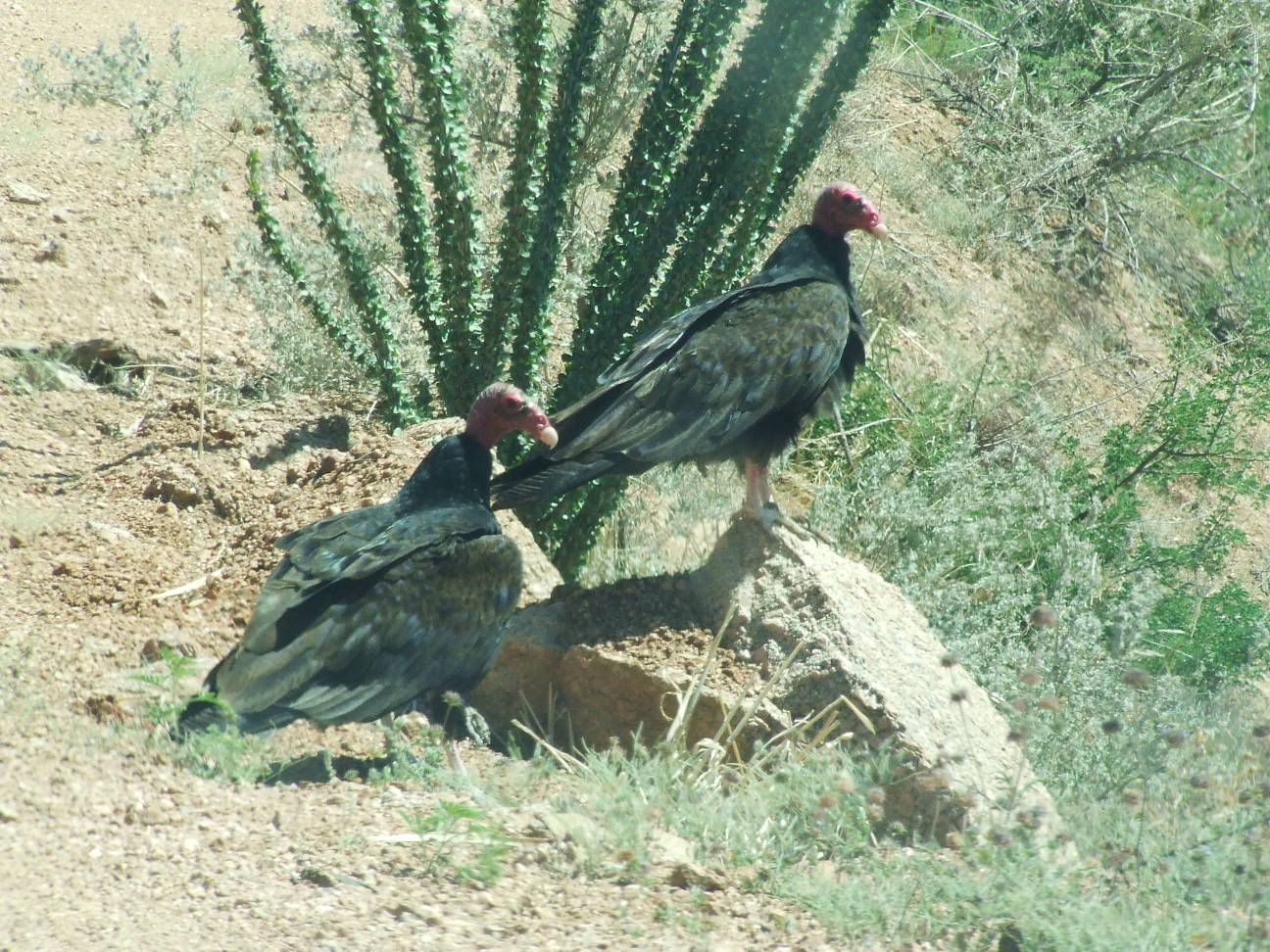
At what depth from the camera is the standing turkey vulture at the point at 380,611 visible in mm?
3740

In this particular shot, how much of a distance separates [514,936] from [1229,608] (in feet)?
16.1

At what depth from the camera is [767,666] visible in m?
4.35

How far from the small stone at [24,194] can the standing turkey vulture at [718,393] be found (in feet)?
15.0

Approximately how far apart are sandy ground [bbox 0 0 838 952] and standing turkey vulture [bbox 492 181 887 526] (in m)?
0.97

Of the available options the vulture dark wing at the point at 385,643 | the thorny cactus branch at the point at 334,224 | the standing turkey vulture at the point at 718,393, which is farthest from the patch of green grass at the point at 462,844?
the thorny cactus branch at the point at 334,224

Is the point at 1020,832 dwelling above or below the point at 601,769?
above

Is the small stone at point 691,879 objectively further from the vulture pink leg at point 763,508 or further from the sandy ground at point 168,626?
the vulture pink leg at point 763,508

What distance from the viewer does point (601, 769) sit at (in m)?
3.69

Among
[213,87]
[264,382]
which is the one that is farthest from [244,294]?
[213,87]

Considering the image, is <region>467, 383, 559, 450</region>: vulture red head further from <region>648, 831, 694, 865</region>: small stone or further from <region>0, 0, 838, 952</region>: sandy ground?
<region>648, 831, 694, 865</region>: small stone

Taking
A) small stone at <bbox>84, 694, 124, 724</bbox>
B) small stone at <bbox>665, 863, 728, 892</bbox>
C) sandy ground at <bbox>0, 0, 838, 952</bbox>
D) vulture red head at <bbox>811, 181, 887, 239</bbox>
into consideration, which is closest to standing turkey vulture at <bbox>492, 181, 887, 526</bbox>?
vulture red head at <bbox>811, 181, 887, 239</bbox>

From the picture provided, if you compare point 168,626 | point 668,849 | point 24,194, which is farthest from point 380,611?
point 24,194

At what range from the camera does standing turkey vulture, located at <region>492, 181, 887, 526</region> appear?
446 centimetres

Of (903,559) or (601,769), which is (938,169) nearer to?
(903,559)
